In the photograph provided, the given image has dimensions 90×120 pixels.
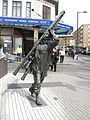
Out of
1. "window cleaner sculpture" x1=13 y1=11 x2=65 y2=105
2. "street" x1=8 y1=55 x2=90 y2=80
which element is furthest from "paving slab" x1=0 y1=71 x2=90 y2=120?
"street" x1=8 y1=55 x2=90 y2=80

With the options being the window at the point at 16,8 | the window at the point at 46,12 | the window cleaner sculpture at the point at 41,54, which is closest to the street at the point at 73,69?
the window cleaner sculpture at the point at 41,54

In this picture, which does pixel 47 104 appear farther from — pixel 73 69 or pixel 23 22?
pixel 23 22

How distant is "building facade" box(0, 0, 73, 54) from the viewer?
1037 inches

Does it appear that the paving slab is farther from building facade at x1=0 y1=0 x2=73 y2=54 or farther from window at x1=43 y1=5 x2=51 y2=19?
window at x1=43 y1=5 x2=51 y2=19

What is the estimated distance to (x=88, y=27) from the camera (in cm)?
15462

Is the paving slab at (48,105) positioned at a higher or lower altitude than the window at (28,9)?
lower

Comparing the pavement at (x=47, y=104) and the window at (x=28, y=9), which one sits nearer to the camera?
the pavement at (x=47, y=104)

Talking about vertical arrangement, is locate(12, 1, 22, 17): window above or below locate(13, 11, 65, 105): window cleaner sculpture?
above

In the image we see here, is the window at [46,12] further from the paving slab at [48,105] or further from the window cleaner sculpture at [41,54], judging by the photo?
the window cleaner sculpture at [41,54]

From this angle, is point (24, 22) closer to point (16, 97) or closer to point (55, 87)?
point (55, 87)

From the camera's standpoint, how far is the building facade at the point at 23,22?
26.3m

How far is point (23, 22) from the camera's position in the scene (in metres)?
25.9

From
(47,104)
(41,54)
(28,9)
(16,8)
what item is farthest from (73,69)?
(16,8)

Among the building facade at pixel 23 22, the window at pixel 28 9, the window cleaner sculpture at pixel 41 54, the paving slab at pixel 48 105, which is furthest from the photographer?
the window at pixel 28 9
